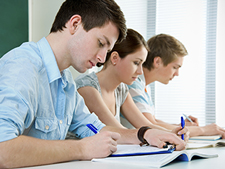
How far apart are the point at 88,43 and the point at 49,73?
199 mm

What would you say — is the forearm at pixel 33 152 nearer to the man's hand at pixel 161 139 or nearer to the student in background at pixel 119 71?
the man's hand at pixel 161 139

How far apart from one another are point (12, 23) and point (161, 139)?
6.34 feet

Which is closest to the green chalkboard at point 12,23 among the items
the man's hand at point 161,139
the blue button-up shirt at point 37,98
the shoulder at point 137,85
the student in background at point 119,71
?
the student in background at point 119,71

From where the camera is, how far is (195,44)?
3000 mm

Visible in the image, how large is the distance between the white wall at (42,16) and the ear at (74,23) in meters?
1.96

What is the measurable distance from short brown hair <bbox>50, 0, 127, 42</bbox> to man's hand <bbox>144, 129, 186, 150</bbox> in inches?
18.5

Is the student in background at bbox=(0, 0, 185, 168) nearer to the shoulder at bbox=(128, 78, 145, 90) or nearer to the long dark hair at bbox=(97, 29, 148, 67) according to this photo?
the long dark hair at bbox=(97, 29, 148, 67)

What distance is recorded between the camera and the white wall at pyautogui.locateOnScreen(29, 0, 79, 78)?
309 cm

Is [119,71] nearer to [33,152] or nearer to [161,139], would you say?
[161,139]

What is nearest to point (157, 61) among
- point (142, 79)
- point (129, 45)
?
point (142, 79)

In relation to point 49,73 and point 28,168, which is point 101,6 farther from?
point 28,168

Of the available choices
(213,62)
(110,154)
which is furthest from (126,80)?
(213,62)

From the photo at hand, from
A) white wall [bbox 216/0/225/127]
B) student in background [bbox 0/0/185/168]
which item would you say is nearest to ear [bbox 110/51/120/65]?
student in background [bbox 0/0/185/168]

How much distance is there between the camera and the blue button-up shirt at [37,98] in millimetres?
845
